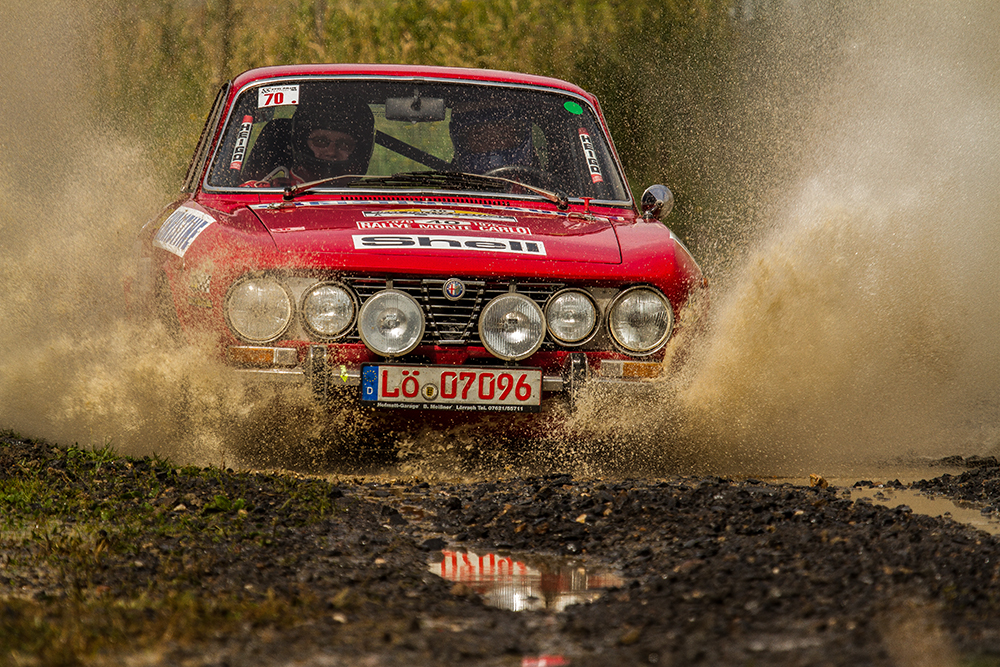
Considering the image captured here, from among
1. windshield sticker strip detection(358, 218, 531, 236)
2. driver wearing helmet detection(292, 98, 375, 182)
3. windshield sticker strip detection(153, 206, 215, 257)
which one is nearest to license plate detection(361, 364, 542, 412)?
windshield sticker strip detection(358, 218, 531, 236)

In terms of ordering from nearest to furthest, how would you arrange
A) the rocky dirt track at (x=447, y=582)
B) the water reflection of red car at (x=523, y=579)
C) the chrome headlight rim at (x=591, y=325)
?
1. the rocky dirt track at (x=447, y=582)
2. the water reflection of red car at (x=523, y=579)
3. the chrome headlight rim at (x=591, y=325)

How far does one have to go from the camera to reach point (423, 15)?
15117 millimetres

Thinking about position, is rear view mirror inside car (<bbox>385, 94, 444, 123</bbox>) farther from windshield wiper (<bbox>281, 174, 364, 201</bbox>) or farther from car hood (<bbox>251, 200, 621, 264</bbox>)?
car hood (<bbox>251, 200, 621, 264</bbox>)

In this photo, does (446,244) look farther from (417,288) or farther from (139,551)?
(139,551)

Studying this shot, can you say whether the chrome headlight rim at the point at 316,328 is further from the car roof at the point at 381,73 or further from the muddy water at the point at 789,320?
the car roof at the point at 381,73

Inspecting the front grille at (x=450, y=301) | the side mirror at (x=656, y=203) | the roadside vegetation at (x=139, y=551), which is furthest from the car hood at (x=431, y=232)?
the roadside vegetation at (x=139, y=551)

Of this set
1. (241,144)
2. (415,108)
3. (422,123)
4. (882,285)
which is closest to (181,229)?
(241,144)

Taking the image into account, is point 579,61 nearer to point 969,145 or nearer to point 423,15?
point 423,15

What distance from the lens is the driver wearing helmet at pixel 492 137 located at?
5.99 meters

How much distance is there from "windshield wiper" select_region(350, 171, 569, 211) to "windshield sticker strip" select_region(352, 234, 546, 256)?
82 cm

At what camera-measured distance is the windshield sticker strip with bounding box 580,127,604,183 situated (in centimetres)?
595

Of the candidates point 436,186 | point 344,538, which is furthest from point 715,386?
point 344,538

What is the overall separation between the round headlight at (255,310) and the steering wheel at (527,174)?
163 cm

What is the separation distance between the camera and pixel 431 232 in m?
4.80
